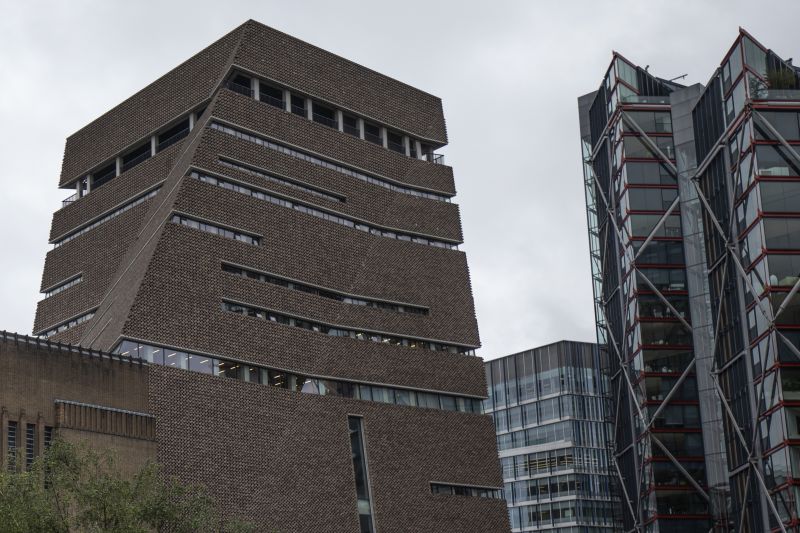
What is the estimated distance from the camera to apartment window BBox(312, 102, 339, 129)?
312 ft

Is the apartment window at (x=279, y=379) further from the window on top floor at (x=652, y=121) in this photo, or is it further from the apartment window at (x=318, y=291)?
the window on top floor at (x=652, y=121)

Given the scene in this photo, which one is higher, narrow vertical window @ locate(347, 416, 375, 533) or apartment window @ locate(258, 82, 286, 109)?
apartment window @ locate(258, 82, 286, 109)

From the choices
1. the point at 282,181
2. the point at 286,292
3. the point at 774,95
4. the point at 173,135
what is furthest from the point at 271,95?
the point at 774,95

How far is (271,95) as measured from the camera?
3642 inches

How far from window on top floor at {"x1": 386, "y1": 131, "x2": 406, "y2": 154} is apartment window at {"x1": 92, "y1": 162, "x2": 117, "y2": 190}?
21.0m

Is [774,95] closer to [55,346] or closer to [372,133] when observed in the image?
[372,133]

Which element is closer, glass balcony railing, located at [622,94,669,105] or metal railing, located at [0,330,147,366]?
metal railing, located at [0,330,147,366]

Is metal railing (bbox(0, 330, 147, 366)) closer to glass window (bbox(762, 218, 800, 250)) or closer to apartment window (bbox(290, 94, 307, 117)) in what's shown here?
apartment window (bbox(290, 94, 307, 117))

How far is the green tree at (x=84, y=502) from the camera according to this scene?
143ft

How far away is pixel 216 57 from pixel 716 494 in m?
46.0

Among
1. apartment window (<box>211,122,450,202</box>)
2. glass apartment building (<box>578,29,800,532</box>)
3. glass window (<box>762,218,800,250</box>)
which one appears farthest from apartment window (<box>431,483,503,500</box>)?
→ glass window (<box>762,218,800,250</box>)

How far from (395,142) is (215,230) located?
2212 cm

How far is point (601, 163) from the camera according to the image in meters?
103

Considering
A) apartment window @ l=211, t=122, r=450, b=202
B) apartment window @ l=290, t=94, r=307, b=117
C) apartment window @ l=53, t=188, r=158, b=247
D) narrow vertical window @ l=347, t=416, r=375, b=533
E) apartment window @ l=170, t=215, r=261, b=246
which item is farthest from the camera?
apartment window @ l=290, t=94, r=307, b=117
